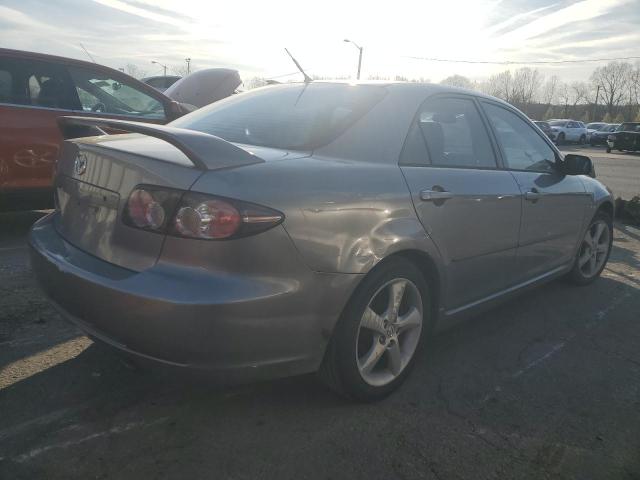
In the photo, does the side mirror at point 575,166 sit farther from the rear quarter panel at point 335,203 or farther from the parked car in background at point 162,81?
the parked car in background at point 162,81

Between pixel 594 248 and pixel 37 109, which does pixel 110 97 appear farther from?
pixel 594 248

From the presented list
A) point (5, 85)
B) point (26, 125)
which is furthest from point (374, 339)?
point (5, 85)

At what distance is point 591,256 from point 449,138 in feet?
8.08

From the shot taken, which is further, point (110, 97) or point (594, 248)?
point (110, 97)

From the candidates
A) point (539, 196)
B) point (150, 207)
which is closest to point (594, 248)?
point (539, 196)

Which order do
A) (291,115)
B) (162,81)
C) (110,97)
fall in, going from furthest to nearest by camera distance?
1. (162,81)
2. (110,97)
3. (291,115)

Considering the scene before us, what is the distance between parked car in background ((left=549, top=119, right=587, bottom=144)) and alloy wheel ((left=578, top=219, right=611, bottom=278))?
3728cm

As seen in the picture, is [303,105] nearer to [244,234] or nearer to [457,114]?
[457,114]

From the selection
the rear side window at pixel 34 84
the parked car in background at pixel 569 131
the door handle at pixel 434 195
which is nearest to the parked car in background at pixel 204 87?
the rear side window at pixel 34 84

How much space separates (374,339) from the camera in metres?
2.63

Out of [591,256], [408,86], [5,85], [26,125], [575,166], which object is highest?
[408,86]

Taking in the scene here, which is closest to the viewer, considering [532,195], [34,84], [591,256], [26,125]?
[532,195]

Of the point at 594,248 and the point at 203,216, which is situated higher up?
the point at 203,216

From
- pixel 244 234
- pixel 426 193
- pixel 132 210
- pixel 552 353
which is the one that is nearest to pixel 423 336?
pixel 426 193
